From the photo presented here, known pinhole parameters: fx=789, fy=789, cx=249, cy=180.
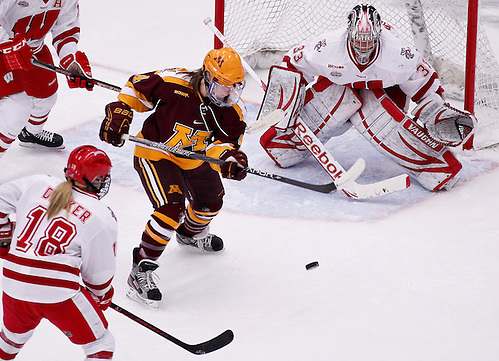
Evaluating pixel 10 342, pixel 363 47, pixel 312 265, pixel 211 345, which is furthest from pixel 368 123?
pixel 10 342

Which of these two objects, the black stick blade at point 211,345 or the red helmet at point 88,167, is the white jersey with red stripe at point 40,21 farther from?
the black stick blade at point 211,345

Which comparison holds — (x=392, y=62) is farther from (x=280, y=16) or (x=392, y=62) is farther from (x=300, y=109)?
(x=280, y=16)

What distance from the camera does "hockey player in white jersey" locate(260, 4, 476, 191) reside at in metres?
3.77

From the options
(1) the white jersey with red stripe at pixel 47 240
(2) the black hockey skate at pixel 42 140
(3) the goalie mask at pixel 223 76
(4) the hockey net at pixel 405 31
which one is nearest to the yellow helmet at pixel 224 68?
(3) the goalie mask at pixel 223 76

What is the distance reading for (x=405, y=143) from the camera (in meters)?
3.92

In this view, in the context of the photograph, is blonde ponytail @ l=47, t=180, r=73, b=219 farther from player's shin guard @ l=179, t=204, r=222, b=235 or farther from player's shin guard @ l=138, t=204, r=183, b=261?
player's shin guard @ l=179, t=204, r=222, b=235

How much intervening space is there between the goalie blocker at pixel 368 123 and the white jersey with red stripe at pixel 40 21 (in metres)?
1.02

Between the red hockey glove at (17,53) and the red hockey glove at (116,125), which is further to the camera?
the red hockey glove at (17,53)

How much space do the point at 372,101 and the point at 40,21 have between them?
165cm

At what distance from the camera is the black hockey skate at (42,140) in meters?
4.21

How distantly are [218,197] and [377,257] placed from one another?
0.73 meters

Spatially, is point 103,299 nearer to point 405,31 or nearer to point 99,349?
point 99,349

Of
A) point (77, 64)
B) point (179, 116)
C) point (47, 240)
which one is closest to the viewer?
point (47, 240)

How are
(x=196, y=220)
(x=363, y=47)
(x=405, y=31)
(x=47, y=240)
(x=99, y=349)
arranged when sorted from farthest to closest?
(x=405, y=31) → (x=363, y=47) → (x=196, y=220) → (x=99, y=349) → (x=47, y=240)
